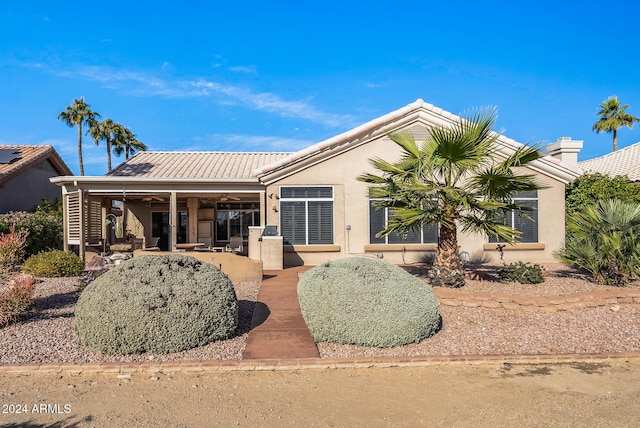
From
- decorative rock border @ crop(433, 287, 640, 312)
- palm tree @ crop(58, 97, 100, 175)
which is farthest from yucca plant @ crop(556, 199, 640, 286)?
palm tree @ crop(58, 97, 100, 175)

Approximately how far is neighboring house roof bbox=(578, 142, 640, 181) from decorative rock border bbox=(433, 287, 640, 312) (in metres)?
17.5

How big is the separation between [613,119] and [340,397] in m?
44.1

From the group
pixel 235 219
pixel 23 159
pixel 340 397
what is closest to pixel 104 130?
pixel 23 159

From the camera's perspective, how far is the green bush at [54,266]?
11711mm

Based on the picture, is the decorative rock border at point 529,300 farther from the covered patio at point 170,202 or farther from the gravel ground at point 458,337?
the covered patio at point 170,202

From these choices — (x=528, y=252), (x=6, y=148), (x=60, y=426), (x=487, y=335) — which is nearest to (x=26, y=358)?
(x=60, y=426)

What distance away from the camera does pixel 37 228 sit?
53.3ft

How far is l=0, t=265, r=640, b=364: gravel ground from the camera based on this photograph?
19.8 feet

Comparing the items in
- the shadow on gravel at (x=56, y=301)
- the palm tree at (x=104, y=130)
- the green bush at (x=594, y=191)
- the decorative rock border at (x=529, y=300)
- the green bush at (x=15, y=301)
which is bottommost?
the shadow on gravel at (x=56, y=301)

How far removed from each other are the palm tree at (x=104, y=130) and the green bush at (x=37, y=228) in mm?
20699

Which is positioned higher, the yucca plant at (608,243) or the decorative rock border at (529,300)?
the yucca plant at (608,243)

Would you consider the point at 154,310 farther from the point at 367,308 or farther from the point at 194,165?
the point at 194,165

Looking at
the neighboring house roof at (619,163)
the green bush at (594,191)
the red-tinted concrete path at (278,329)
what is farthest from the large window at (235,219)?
the neighboring house roof at (619,163)

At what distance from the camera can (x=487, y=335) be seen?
6.91 m
